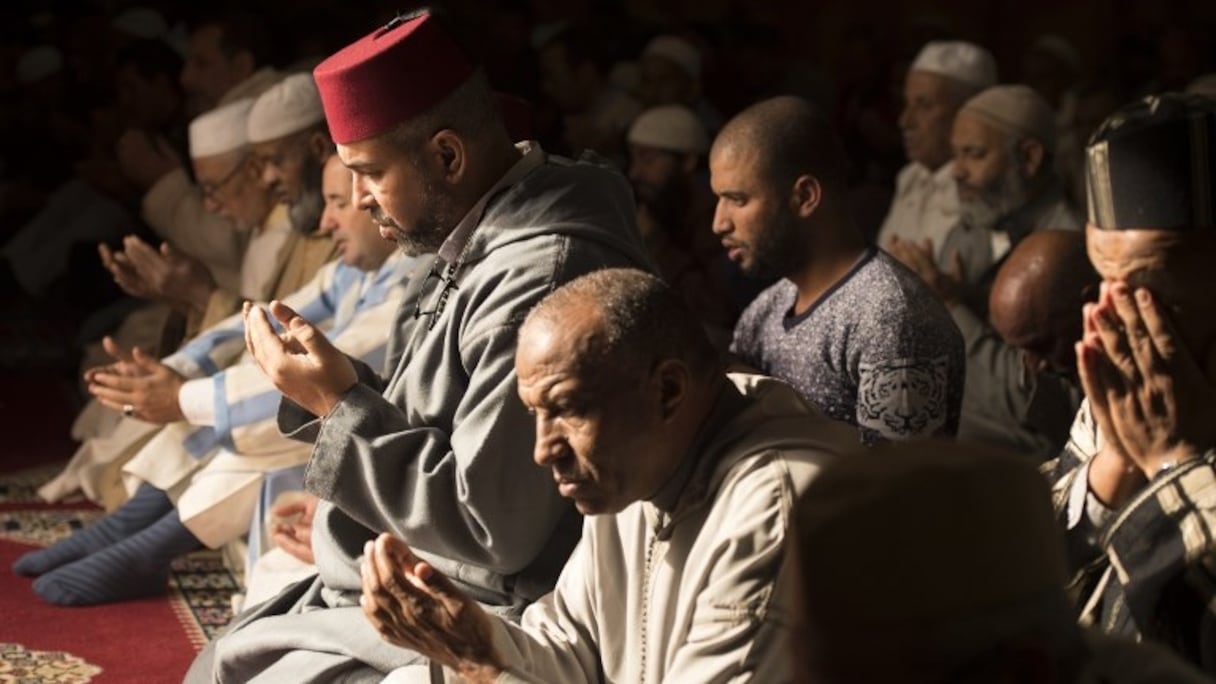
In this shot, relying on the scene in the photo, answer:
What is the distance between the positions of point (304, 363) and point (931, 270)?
9.61ft

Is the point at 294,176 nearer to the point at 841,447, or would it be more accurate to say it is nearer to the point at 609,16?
the point at 841,447

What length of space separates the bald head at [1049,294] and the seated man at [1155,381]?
197 cm

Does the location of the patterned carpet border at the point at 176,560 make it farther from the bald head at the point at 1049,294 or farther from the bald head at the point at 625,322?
the bald head at the point at 625,322

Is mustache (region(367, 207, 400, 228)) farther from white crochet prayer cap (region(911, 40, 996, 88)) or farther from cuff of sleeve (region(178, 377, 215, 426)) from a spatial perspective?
white crochet prayer cap (region(911, 40, 996, 88))

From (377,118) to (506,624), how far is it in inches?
44.9

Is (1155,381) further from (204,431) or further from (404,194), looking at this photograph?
(204,431)

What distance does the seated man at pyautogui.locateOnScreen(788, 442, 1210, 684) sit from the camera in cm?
190

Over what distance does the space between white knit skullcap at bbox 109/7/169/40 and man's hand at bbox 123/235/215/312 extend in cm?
411

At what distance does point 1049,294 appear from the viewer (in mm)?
4785

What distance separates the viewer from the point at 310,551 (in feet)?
14.3

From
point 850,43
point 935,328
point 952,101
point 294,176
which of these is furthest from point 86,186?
point 935,328

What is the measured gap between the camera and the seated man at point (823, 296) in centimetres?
420

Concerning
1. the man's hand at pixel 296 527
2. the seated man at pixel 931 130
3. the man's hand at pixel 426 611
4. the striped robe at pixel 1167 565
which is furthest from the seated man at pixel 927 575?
the seated man at pixel 931 130

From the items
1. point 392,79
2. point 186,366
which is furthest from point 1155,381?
point 186,366
